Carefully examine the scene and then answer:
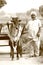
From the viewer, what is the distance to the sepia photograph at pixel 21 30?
Result: 340cm

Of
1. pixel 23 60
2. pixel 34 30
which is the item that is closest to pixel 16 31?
pixel 34 30

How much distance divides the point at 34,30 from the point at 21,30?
20 cm

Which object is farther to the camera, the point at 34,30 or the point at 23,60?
the point at 34,30

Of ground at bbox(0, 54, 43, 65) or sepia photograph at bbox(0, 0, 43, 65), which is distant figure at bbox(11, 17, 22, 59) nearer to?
sepia photograph at bbox(0, 0, 43, 65)

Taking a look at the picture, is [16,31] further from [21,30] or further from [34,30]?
[34,30]

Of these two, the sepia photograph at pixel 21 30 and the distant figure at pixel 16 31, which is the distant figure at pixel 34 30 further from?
the distant figure at pixel 16 31

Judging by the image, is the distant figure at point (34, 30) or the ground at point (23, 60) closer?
the ground at point (23, 60)

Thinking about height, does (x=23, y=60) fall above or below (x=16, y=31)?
below

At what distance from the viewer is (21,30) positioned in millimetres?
3422

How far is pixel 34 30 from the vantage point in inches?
136

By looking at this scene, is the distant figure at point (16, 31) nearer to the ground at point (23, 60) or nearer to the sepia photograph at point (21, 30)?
the sepia photograph at point (21, 30)

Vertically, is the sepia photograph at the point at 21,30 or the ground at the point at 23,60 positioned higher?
the sepia photograph at the point at 21,30

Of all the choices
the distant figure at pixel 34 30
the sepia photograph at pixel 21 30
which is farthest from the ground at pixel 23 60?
the distant figure at pixel 34 30

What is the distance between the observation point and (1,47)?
11.1ft
